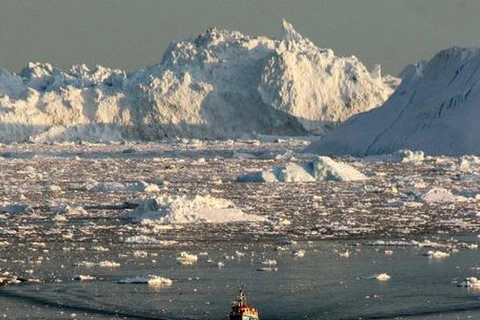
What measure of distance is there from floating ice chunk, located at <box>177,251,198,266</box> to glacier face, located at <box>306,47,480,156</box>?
22921 mm

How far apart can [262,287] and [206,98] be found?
42491 mm

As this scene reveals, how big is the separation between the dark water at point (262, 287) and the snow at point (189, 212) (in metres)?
3.22

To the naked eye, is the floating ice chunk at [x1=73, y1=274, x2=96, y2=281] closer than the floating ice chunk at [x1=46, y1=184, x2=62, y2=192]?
Yes

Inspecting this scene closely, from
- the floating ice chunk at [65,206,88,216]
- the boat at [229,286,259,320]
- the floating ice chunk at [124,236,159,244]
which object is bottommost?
the boat at [229,286,259,320]

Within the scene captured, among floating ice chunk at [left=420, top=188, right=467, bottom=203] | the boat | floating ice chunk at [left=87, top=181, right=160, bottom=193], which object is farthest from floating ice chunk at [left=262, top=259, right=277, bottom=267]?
floating ice chunk at [left=87, top=181, right=160, bottom=193]

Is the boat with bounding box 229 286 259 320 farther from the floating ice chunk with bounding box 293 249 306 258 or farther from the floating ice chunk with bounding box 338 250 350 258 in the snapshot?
the floating ice chunk with bounding box 338 250 350 258

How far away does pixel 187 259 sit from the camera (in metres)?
16.0

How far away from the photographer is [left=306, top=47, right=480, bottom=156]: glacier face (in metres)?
38.3

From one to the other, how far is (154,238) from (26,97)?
131 feet

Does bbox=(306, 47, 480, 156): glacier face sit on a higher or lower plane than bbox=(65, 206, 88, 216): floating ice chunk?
higher

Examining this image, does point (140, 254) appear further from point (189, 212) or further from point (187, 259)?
point (189, 212)

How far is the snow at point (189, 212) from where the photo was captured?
20.5m

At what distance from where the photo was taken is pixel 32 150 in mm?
49531

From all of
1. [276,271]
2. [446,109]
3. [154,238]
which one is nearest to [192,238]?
[154,238]
